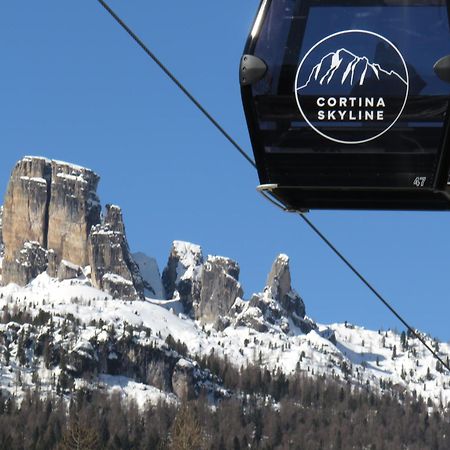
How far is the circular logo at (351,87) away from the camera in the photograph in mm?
6355

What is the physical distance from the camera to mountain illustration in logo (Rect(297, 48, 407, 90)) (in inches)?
253

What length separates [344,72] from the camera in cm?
652

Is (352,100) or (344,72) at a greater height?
(344,72)

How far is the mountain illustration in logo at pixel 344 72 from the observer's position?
6.41m

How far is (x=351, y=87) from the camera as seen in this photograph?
6.50m

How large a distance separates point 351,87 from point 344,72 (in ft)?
0.27

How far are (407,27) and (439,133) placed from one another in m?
0.52

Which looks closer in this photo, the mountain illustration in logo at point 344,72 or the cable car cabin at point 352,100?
the cable car cabin at point 352,100

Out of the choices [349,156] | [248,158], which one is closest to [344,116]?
[349,156]

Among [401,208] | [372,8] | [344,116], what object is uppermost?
[372,8]

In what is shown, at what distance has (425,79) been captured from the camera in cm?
632

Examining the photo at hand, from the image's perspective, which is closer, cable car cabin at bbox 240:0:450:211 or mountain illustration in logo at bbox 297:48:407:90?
cable car cabin at bbox 240:0:450:211

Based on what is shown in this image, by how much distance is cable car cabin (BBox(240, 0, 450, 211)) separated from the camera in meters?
6.31

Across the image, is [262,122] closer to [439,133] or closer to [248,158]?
A: [248,158]
